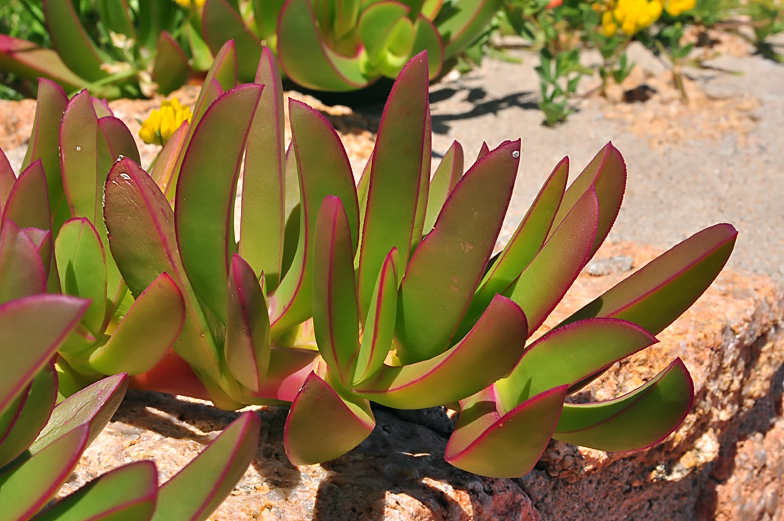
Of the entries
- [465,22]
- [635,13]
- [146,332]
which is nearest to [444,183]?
[146,332]

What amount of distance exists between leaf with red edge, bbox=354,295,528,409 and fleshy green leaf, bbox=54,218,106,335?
391 mm

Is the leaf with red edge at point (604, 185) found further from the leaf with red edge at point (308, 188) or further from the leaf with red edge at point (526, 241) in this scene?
the leaf with red edge at point (308, 188)

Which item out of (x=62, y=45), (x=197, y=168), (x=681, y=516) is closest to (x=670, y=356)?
(x=681, y=516)

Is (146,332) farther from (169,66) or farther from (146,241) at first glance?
(169,66)

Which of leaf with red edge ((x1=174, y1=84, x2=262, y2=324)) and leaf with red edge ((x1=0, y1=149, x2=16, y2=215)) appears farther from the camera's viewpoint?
leaf with red edge ((x1=0, y1=149, x2=16, y2=215))

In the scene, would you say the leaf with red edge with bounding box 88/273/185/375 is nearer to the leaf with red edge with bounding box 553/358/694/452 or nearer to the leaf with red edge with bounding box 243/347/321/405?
the leaf with red edge with bounding box 243/347/321/405

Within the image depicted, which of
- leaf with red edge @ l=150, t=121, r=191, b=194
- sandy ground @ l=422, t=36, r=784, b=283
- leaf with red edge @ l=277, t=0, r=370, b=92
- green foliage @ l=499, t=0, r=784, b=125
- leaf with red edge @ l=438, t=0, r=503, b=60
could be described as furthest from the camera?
green foliage @ l=499, t=0, r=784, b=125

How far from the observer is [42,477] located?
792 millimetres

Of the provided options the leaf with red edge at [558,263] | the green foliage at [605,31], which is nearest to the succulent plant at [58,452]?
the leaf with red edge at [558,263]

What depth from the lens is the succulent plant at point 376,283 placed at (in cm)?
91

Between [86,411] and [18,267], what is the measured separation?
9.0 inches

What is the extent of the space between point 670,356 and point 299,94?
63.1 inches

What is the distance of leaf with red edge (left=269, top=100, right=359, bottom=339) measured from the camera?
988 millimetres

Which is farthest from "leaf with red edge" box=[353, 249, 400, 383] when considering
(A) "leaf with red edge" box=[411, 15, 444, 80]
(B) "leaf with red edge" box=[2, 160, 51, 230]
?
(A) "leaf with red edge" box=[411, 15, 444, 80]
